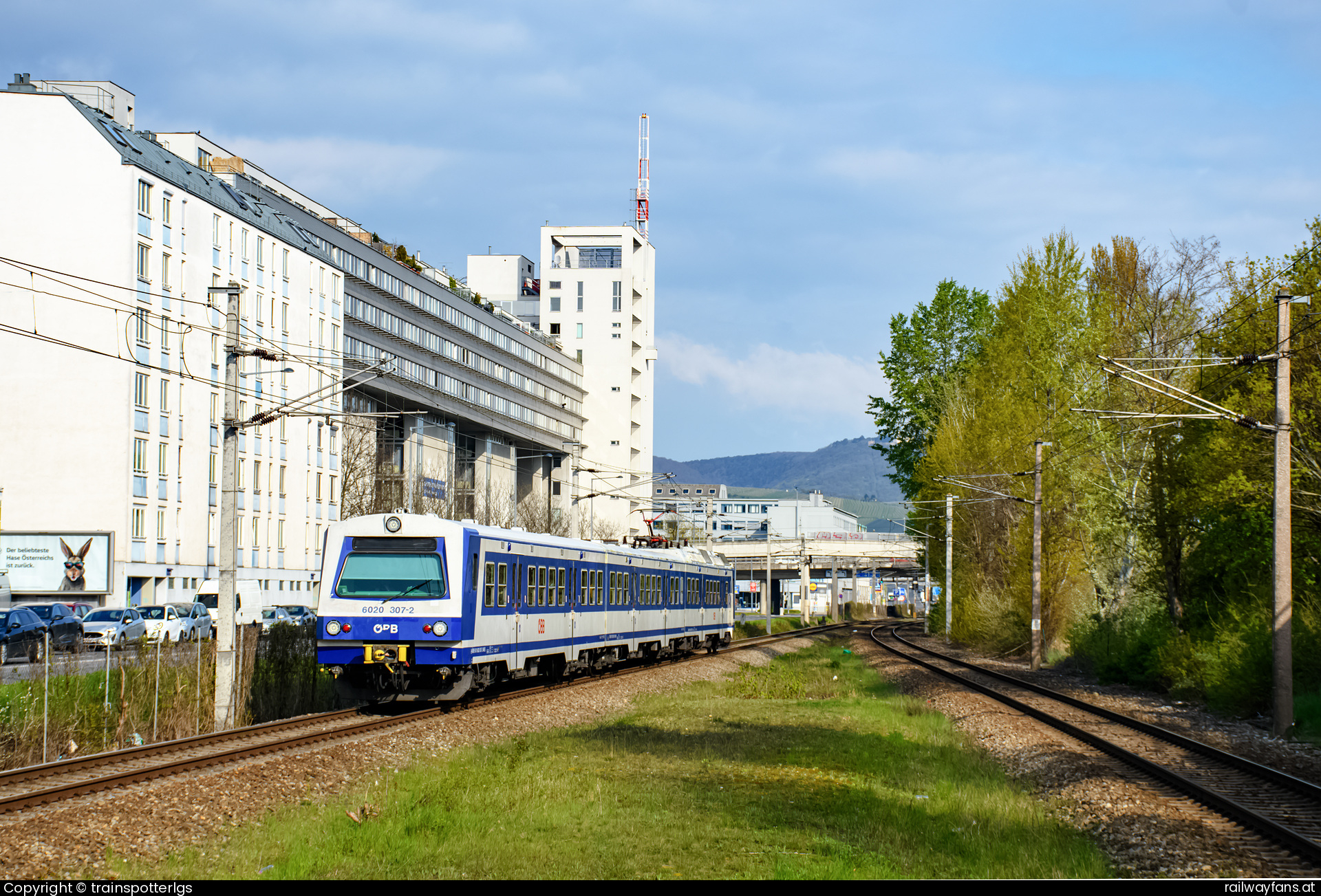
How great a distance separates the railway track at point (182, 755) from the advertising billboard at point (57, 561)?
3324 cm

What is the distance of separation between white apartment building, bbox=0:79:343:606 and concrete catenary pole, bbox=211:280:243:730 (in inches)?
1194

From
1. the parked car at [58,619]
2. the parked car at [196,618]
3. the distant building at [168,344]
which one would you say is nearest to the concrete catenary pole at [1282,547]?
the parked car at [58,619]

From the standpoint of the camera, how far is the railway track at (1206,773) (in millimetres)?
12522

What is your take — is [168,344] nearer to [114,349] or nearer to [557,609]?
[114,349]

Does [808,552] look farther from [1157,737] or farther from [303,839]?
[303,839]

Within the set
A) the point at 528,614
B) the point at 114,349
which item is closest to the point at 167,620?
the point at 114,349

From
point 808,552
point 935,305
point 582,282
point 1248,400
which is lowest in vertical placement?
point 808,552

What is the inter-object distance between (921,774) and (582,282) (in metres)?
117

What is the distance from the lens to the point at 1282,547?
21.1 metres

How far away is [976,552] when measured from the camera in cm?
5622

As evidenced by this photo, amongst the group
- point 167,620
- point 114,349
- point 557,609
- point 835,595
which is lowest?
point 835,595

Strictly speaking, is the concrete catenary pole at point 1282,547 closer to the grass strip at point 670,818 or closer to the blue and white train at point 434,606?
the grass strip at point 670,818

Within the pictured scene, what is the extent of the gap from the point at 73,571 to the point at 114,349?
31.8ft
